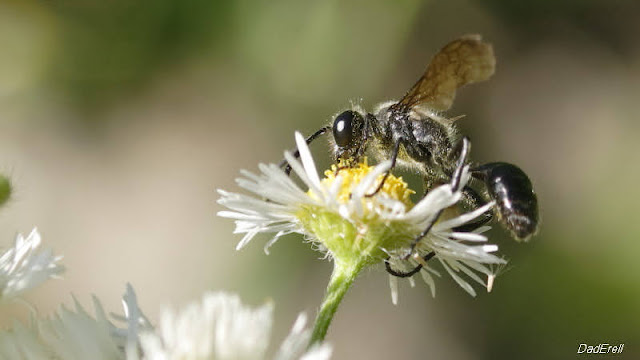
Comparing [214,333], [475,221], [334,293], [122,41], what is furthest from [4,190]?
[122,41]

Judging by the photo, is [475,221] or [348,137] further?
[348,137]

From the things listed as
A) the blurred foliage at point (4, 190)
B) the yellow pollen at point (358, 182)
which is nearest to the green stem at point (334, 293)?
the yellow pollen at point (358, 182)

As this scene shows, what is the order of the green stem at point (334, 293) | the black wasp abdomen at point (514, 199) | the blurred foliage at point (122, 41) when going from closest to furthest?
the green stem at point (334, 293), the black wasp abdomen at point (514, 199), the blurred foliage at point (122, 41)

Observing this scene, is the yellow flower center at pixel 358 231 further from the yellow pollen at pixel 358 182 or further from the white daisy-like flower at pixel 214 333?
the white daisy-like flower at pixel 214 333

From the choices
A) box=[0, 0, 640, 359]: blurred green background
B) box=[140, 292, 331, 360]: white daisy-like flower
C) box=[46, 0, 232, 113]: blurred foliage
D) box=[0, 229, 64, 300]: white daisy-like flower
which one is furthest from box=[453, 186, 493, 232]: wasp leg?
box=[46, 0, 232, 113]: blurred foliage

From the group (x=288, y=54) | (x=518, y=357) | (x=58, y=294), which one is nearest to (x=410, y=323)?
(x=518, y=357)

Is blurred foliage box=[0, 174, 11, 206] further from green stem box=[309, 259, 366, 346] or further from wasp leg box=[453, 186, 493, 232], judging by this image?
wasp leg box=[453, 186, 493, 232]

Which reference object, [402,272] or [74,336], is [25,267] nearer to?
[74,336]
